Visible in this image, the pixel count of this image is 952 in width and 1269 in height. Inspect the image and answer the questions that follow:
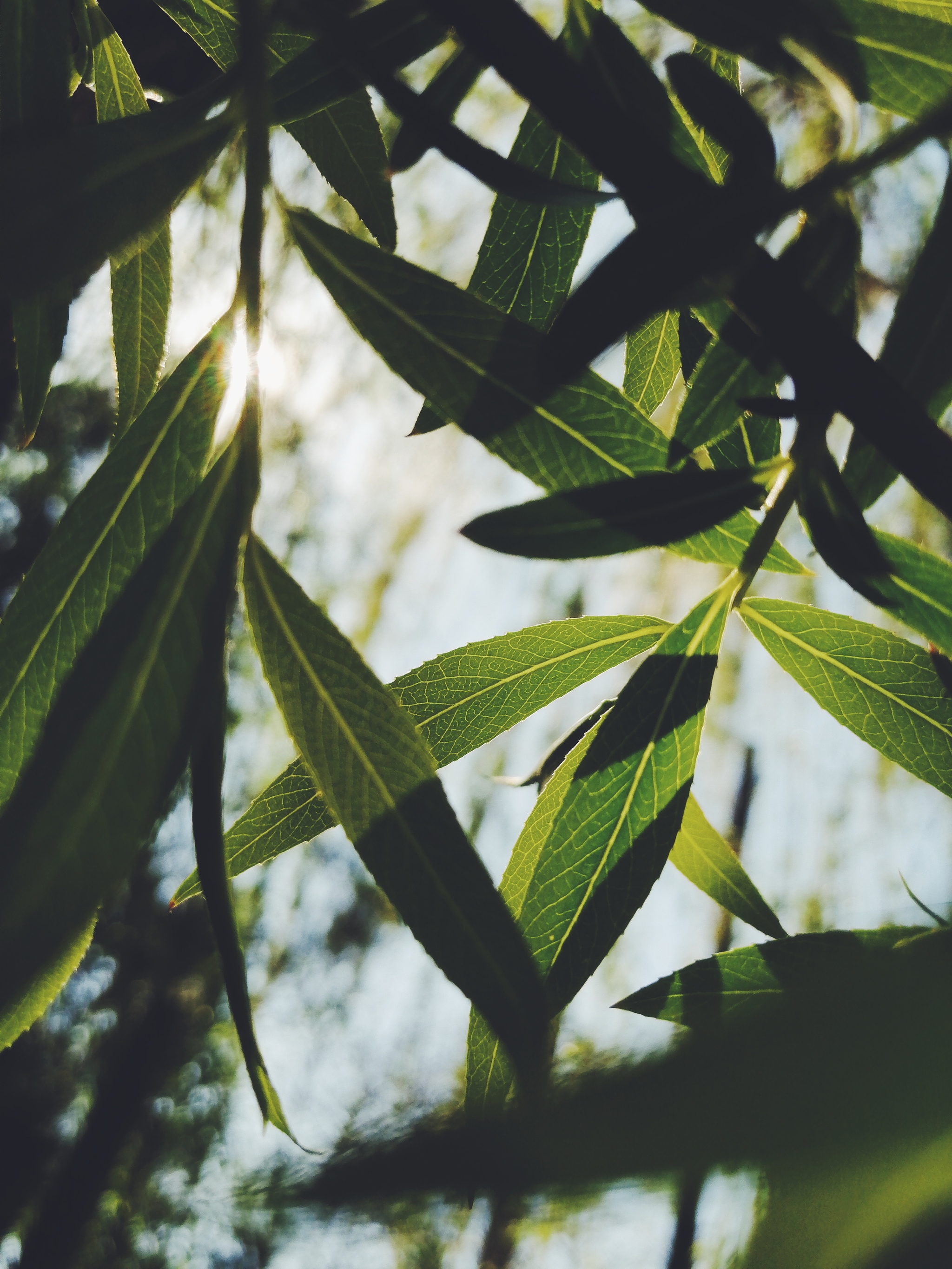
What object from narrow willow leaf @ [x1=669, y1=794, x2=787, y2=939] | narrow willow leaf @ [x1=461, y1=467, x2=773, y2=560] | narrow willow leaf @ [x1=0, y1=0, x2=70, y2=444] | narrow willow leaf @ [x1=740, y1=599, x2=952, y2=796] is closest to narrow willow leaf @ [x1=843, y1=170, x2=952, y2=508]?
narrow willow leaf @ [x1=461, y1=467, x2=773, y2=560]

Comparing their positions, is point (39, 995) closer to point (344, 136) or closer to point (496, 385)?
point (496, 385)

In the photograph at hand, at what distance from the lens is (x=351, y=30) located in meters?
0.32

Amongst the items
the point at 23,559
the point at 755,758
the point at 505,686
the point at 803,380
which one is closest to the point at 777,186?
the point at 803,380

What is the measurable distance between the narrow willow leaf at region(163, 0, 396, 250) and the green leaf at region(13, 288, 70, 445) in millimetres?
156

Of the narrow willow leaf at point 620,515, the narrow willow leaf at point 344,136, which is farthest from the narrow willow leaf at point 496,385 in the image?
the narrow willow leaf at point 344,136

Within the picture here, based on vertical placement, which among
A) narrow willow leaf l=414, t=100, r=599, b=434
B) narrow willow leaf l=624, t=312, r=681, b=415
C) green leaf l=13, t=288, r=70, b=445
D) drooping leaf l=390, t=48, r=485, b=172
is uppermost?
green leaf l=13, t=288, r=70, b=445

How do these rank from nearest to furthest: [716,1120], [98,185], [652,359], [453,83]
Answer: [716,1120], [98,185], [453,83], [652,359]

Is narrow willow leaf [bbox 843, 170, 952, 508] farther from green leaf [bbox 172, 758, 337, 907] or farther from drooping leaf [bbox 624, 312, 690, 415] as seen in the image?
green leaf [bbox 172, 758, 337, 907]

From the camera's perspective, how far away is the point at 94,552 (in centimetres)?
34

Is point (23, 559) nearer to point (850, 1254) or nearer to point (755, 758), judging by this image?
point (755, 758)

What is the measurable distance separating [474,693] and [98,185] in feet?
A: 1.00

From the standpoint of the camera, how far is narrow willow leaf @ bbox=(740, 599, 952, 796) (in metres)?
0.44

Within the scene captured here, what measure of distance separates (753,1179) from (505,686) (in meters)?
0.39

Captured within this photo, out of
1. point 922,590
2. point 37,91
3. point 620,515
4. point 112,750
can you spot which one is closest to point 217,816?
point 112,750
